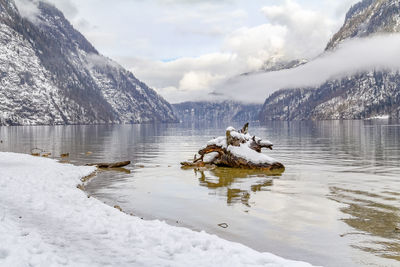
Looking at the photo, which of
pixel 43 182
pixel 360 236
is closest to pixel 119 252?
pixel 360 236

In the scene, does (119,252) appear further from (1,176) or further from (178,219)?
(1,176)

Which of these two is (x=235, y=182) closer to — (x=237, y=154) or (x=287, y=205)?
(x=237, y=154)

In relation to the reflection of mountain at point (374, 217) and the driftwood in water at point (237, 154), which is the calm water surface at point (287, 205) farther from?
the driftwood in water at point (237, 154)

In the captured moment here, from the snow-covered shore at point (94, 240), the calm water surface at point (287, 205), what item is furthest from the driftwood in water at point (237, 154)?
the snow-covered shore at point (94, 240)

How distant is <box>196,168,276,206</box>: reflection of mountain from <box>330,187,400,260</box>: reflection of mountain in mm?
4673

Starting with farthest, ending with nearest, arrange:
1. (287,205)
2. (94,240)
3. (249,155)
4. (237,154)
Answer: (237,154)
(249,155)
(287,205)
(94,240)

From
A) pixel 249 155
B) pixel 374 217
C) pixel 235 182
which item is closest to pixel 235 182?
pixel 235 182

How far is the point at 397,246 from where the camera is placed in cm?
1075

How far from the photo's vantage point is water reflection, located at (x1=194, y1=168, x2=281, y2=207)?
748 inches

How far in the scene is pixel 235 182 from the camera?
2323 centimetres

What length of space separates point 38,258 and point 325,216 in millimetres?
11456

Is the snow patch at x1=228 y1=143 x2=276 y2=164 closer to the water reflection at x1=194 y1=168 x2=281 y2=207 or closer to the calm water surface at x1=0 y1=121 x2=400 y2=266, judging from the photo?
the water reflection at x1=194 y1=168 x2=281 y2=207

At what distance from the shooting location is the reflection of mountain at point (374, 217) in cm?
1080

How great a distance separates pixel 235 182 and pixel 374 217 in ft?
34.6
